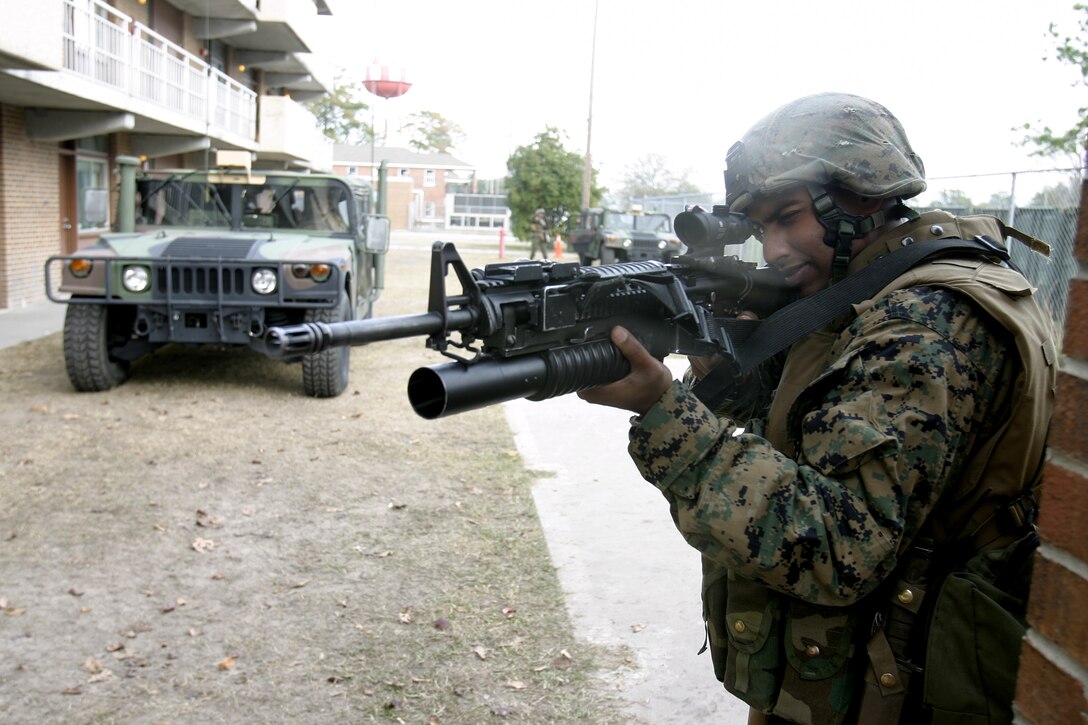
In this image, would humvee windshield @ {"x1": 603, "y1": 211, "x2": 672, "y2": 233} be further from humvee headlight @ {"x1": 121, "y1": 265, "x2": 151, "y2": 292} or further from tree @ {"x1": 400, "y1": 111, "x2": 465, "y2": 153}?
tree @ {"x1": 400, "y1": 111, "x2": 465, "y2": 153}

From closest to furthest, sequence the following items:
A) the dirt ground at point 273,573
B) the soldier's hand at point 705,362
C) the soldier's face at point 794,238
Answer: the soldier's face at point 794,238 < the soldier's hand at point 705,362 < the dirt ground at point 273,573

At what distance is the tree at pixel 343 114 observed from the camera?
177 ft

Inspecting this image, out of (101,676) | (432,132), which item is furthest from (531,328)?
(432,132)

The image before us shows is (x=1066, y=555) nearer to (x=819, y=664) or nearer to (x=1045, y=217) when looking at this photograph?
(x=819, y=664)

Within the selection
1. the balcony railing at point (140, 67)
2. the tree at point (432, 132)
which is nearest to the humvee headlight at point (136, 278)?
the balcony railing at point (140, 67)

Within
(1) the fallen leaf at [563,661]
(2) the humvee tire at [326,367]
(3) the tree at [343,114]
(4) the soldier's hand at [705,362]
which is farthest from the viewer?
(3) the tree at [343,114]

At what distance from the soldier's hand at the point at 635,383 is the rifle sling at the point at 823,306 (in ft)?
0.89

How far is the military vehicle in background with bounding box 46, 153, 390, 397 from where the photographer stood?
23.2 feet

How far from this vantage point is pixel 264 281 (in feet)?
23.2

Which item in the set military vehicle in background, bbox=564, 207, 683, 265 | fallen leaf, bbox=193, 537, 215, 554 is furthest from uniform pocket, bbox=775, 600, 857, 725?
military vehicle in background, bbox=564, 207, 683, 265

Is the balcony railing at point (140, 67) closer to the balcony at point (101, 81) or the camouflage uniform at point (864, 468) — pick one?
the balcony at point (101, 81)

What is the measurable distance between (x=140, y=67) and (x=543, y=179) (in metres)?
21.1

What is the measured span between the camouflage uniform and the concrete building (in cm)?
750

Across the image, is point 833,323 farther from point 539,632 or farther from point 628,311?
point 539,632
